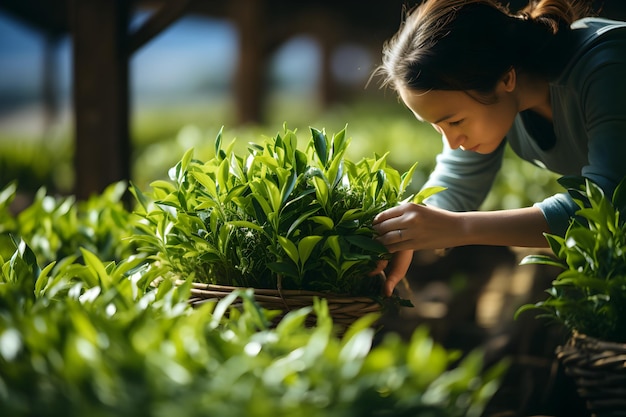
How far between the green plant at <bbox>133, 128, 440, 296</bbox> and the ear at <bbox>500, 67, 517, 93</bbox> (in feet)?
1.40

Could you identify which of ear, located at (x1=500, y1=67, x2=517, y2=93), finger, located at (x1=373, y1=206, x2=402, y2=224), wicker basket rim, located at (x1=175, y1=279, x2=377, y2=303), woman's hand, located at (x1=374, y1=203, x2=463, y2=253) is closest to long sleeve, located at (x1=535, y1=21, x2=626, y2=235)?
ear, located at (x1=500, y1=67, x2=517, y2=93)

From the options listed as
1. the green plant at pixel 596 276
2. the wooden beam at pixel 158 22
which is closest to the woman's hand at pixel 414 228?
the green plant at pixel 596 276

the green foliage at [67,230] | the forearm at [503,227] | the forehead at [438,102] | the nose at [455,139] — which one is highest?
the forehead at [438,102]

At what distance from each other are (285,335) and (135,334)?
23 cm

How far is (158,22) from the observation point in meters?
2.87

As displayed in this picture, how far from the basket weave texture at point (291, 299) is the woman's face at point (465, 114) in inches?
20.4

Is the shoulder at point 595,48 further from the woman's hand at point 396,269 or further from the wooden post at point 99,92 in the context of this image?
the wooden post at point 99,92

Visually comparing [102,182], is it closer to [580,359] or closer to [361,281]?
[361,281]

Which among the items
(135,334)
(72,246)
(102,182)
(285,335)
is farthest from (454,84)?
(102,182)

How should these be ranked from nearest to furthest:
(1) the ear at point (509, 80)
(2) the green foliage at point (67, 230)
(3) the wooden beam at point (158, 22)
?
(1) the ear at point (509, 80) < (2) the green foliage at point (67, 230) < (3) the wooden beam at point (158, 22)

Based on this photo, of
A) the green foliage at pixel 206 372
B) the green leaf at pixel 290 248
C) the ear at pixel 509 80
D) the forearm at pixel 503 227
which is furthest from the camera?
the ear at pixel 509 80

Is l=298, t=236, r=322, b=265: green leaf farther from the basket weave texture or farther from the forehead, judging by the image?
the forehead

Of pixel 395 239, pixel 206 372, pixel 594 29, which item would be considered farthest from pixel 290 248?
pixel 594 29

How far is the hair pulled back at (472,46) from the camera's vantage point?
1.72m
